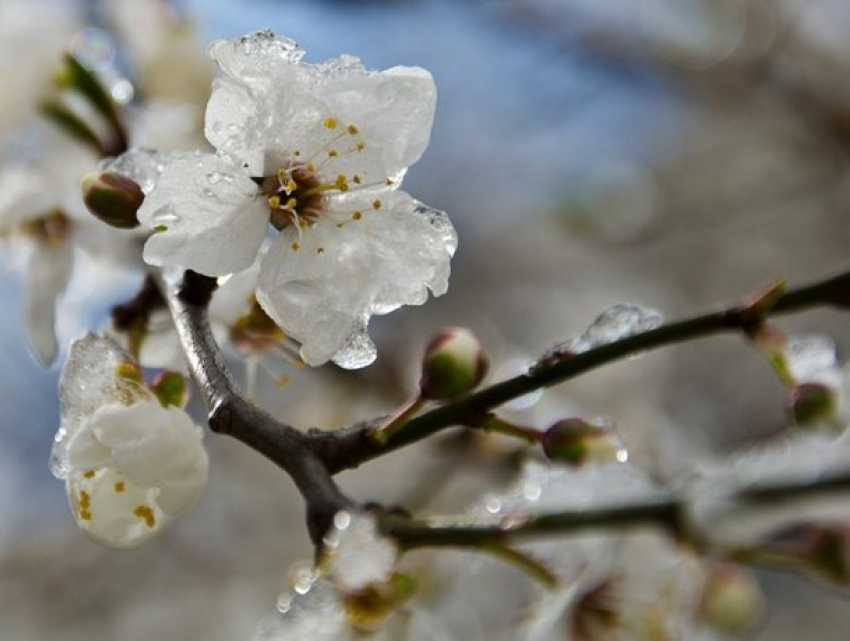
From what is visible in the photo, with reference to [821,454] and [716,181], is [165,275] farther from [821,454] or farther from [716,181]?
[716,181]

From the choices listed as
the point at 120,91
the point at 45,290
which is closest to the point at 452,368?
the point at 45,290

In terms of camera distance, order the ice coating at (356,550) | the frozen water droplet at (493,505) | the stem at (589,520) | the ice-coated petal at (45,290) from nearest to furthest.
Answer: the stem at (589,520) → the ice coating at (356,550) → the frozen water droplet at (493,505) → the ice-coated petal at (45,290)

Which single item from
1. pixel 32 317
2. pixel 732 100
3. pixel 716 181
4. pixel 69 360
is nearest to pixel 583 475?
pixel 69 360

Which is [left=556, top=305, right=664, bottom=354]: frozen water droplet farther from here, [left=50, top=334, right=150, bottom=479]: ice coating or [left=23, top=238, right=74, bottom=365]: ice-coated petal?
[left=23, top=238, right=74, bottom=365]: ice-coated petal

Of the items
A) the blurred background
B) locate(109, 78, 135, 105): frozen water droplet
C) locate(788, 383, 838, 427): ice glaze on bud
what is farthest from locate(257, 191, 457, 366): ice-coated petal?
the blurred background

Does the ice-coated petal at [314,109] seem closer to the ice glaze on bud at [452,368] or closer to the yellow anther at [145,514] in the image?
the ice glaze on bud at [452,368]

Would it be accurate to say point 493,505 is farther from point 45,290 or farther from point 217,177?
point 45,290

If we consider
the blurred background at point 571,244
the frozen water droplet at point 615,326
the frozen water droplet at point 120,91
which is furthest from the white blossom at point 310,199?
the blurred background at point 571,244
